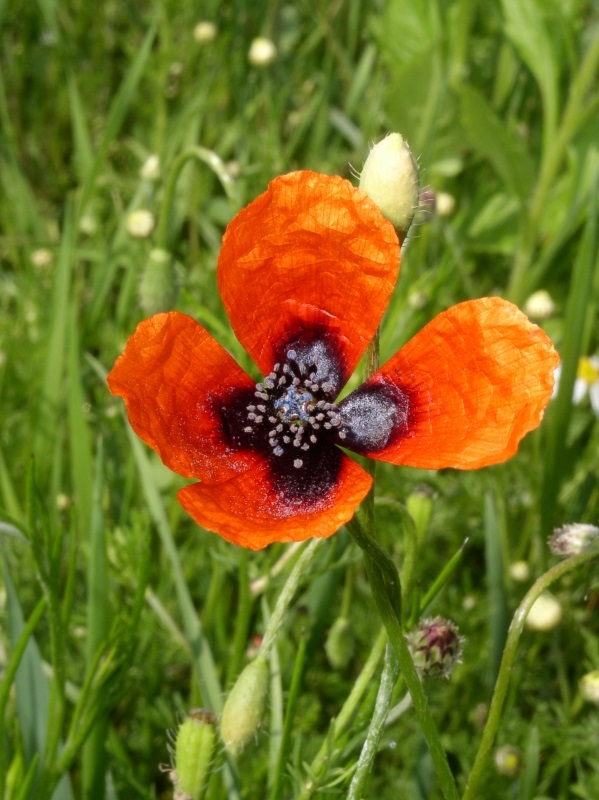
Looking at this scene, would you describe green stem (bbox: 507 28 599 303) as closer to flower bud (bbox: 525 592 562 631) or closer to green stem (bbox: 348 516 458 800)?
flower bud (bbox: 525 592 562 631)

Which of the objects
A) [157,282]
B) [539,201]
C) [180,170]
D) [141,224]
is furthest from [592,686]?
[539,201]

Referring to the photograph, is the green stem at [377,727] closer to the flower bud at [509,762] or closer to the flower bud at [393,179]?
the flower bud at [393,179]

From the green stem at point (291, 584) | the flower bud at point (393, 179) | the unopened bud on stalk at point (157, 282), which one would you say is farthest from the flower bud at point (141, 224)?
the green stem at point (291, 584)

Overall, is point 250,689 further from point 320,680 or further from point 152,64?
point 152,64

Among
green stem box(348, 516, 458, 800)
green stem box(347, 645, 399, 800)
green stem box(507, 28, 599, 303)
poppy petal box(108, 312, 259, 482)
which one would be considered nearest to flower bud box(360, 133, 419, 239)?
poppy petal box(108, 312, 259, 482)

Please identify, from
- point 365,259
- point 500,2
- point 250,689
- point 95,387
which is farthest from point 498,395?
point 500,2

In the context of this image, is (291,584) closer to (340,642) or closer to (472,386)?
(472,386)
